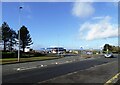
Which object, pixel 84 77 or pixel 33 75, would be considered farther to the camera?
pixel 33 75

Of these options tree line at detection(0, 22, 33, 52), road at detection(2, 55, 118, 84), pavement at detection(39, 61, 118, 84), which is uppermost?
tree line at detection(0, 22, 33, 52)

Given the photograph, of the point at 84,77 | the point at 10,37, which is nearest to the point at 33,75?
the point at 84,77

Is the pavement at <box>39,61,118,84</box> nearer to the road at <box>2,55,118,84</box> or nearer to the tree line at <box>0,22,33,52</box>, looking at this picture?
the road at <box>2,55,118,84</box>

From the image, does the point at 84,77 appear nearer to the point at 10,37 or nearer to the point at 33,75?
the point at 33,75

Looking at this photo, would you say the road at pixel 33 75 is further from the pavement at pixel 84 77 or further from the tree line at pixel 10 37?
A: the tree line at pixel 10 37

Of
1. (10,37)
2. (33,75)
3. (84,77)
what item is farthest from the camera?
(10,37)

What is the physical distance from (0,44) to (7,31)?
6197 millimetres

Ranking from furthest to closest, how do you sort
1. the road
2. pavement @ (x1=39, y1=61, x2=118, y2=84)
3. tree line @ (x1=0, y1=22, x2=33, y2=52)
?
tree line @ (x1=0, y1=22, x2=33, y2=52)
pavement @ (x1=39, y1=61, x2=118, y2=84)
the road

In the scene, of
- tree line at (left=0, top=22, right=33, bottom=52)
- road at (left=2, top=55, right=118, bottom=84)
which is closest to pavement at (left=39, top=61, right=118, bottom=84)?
road at (left=2, top=55, right=118, bottom=84)

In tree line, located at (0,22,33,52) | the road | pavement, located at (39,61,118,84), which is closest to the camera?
the road

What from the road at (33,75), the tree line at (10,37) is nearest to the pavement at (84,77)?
the road at (33,75)

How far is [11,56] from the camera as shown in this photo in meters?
57.9

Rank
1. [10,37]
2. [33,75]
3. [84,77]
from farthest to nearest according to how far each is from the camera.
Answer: [10,37], [33,75], [84,77]

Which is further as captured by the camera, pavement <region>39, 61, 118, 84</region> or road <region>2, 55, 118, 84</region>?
pavement <region>39, 61, 118, 84</region>
